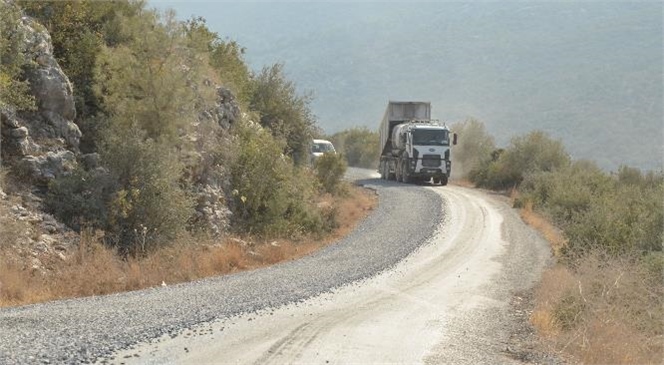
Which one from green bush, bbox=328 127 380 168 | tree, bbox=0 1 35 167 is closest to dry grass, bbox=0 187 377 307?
tree, bbox=0 1 35 167

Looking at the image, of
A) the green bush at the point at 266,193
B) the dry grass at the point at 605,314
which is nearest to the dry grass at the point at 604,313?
the dry grass at the point at 605,314

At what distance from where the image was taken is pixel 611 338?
10.2 m

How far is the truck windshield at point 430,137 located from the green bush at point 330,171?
31.0 feet

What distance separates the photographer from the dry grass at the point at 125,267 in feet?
39.3

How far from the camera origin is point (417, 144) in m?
39.9

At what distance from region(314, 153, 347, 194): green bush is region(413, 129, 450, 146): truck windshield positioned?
944cm

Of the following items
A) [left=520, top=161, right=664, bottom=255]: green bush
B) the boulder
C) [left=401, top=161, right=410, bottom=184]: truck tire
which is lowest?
[left=520, top=161, right=664, bottom=255]: green bush

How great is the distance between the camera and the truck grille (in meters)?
40.1

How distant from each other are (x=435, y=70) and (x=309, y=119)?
13226 cm

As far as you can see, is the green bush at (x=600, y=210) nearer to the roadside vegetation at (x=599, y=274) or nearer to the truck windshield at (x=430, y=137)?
the roadside vegetation at (x=599, y=274)

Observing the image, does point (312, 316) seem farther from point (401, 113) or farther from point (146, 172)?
point (401, 113)

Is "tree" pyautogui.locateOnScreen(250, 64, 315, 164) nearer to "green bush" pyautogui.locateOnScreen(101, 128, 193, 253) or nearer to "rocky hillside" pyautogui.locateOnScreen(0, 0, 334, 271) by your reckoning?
"rocky hillside" pyautogui.locateOnScreen(0, 0, 334, 271)

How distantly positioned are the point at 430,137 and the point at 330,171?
35.3 ft

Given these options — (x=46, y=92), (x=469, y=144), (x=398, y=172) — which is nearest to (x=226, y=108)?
(x=46, y=92)
